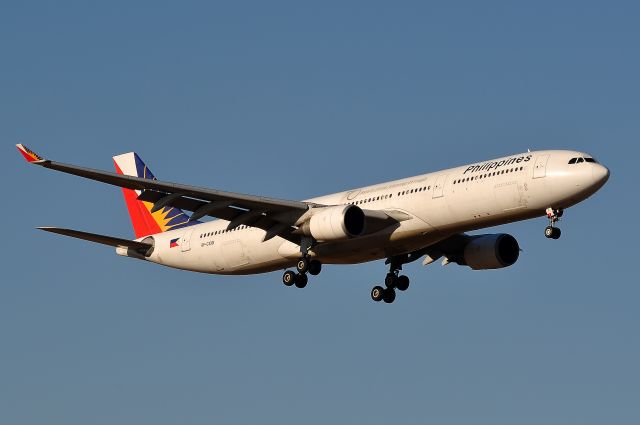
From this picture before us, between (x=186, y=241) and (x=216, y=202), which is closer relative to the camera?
(x=216, y=202)

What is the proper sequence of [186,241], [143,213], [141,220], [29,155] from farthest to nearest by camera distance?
[141,220] < [143,213] < [186,241] < [29,155]

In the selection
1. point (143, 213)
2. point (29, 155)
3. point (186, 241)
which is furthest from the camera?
point (143, 213)

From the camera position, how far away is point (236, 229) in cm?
6122

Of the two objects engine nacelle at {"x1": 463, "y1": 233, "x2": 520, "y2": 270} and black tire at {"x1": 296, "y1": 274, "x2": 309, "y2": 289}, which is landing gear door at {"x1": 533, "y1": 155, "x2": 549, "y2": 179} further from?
black tire at {"x1": 296, "y1": 274, "x2": 309, "y2": 289}

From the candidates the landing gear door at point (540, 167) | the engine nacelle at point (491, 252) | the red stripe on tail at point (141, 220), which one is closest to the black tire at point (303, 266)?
the engine nacelle at point (491, 252)

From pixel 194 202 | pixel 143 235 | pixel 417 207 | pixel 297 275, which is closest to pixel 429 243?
pixel 417 207

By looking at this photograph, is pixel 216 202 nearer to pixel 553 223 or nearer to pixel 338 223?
pixel 338 223

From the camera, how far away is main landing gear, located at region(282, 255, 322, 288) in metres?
57.7

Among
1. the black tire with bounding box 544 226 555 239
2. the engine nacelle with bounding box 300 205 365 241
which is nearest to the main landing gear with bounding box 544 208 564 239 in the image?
the black tire with bounding box 544 226 555 239

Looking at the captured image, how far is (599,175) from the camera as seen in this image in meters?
51.7

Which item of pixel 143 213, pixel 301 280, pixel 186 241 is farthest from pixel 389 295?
pixel 143 213

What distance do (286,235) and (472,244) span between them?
9.05 metres

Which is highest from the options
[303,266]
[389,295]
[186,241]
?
[186,241]

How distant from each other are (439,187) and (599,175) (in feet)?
21.6
